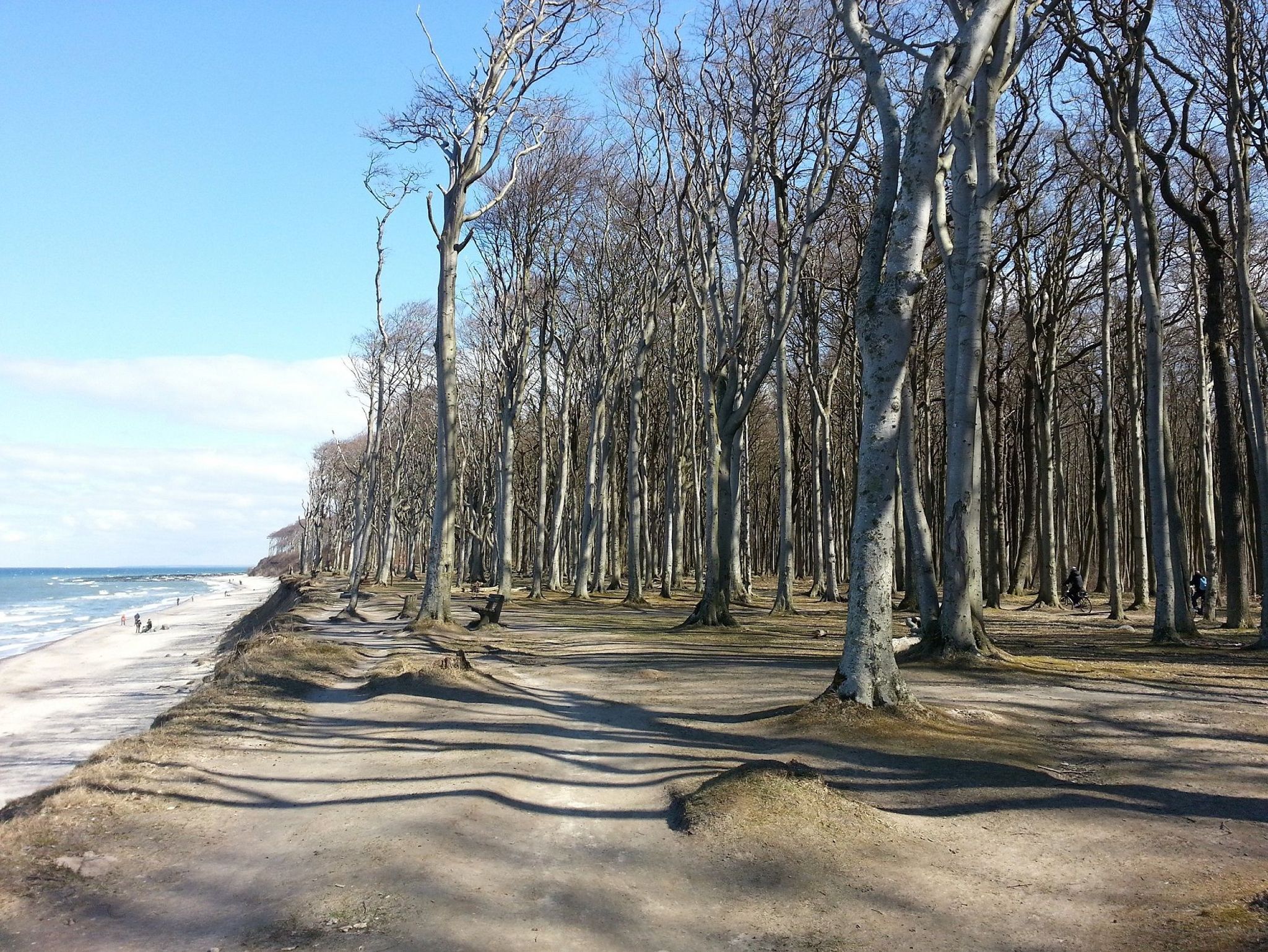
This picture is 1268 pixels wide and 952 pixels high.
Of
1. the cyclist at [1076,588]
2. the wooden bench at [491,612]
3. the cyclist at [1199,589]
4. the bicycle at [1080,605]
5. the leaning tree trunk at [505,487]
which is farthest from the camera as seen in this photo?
the leaning tree trunk at [505,487]

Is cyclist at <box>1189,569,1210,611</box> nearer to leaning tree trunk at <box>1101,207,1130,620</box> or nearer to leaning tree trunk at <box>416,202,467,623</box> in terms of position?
leaning tree trunk at <box>1101,207,1130,620</box>

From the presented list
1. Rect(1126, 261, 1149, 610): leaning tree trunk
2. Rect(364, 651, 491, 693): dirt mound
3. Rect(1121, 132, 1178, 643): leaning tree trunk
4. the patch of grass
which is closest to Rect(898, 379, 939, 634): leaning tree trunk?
Rect(1121, 132, 1178, 643): leaning tree trunk

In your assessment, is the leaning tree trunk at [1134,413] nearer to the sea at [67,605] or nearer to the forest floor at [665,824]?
the forest floor at [665,824]

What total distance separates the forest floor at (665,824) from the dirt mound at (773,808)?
21mm

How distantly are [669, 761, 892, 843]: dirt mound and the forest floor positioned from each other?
0.02 m

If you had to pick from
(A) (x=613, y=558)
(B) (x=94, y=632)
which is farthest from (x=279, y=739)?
(B) (x=94, y=632)

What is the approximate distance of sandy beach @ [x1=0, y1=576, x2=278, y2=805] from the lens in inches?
489

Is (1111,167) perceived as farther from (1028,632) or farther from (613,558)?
(613,558)

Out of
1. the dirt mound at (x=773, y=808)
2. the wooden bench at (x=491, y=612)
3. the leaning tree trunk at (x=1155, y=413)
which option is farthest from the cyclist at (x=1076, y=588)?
the dirt mound at (x=773, y=808)

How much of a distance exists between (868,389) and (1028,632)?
1076 cm

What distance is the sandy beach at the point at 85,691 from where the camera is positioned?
489 inches

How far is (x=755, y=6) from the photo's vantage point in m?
18.2

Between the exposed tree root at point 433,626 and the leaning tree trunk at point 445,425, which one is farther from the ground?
the leaning tree trunk at point 445,425

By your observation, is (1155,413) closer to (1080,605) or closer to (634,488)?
(1080,605)
